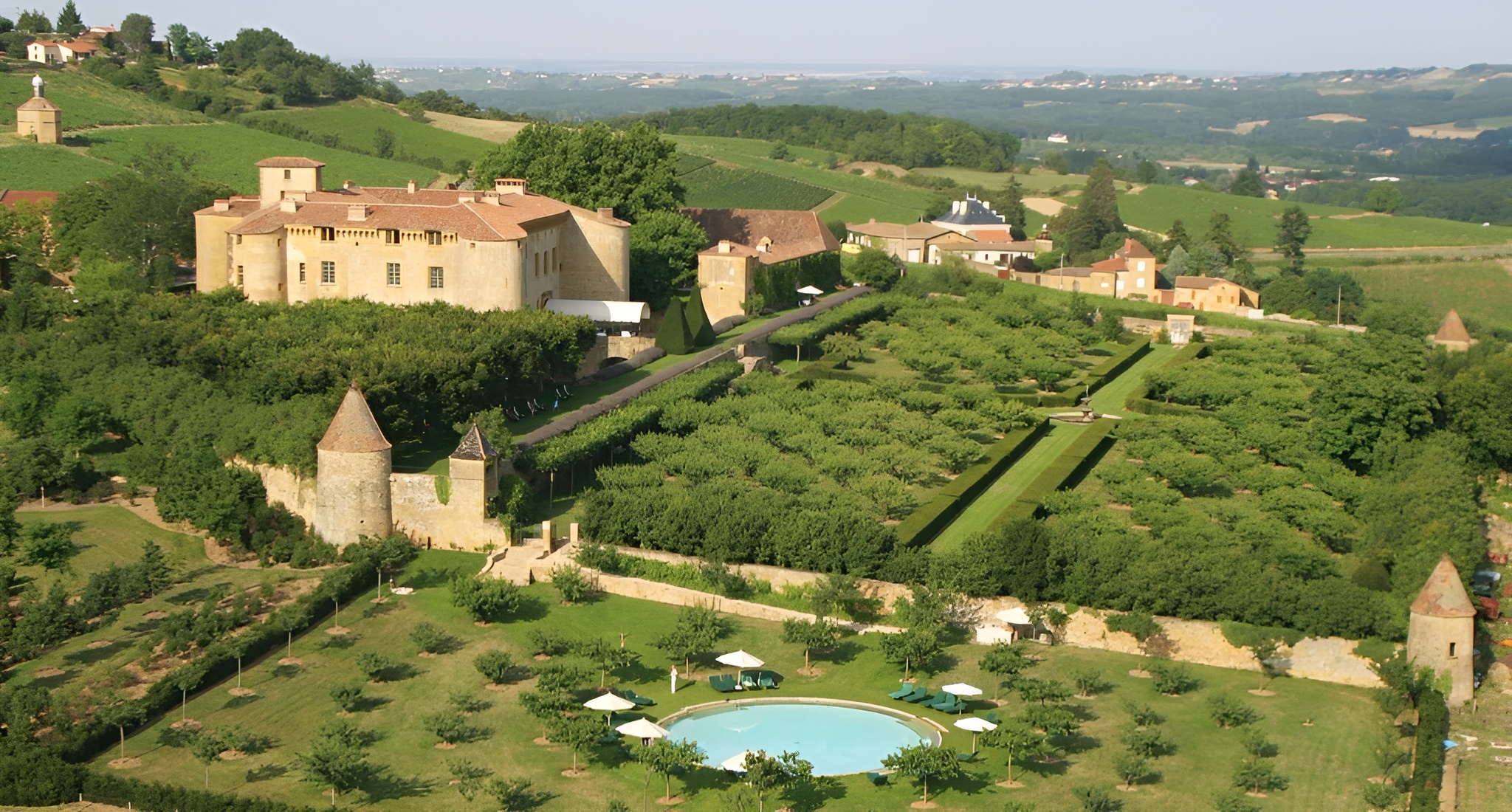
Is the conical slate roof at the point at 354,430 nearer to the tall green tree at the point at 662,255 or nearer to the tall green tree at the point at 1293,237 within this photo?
the tall green tree at the point at 662,255

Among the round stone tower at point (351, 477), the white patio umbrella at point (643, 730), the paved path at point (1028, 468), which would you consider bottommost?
the white patio umbrella at point (643, 730)

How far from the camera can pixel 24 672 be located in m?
33.6

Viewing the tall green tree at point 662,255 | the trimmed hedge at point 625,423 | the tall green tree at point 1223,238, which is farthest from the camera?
the tall green tree at point 1223,238

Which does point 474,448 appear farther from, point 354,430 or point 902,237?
point 902,237

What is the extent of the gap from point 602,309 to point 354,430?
20203mm

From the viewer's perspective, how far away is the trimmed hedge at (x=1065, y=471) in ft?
150

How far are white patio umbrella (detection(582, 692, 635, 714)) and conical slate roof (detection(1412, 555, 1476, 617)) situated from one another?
58.7 feet

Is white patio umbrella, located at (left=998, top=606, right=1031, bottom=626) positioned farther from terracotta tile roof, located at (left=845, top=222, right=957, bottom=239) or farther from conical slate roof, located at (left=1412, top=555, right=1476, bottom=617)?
terracotta tile roof, located at (left=845, top=222, right=957, bottom=239)

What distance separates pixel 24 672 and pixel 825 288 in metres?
49.1

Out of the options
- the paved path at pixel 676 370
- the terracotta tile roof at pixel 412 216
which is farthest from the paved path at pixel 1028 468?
the terracotta tile roof at pixel 412 216

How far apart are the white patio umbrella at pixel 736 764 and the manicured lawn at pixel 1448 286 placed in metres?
83.3

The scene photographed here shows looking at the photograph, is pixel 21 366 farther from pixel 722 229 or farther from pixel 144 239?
pixel 722 229

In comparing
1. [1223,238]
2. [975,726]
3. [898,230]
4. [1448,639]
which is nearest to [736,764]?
[975,726]

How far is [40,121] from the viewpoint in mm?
84312
